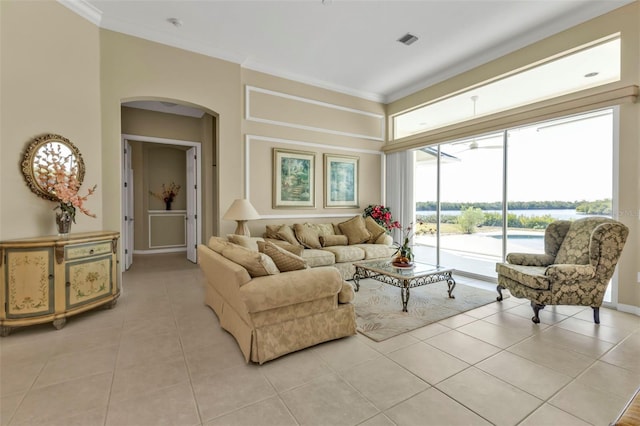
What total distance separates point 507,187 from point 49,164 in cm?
611

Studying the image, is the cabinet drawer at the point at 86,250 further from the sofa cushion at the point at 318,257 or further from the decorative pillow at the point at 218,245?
the sofa cushion at the point at 318,257

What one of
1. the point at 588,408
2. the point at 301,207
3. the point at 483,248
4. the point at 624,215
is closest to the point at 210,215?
the point at 301,207

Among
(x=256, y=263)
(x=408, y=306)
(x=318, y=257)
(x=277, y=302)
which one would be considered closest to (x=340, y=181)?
(x=318, y=257)

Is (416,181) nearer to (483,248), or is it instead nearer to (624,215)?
(483,248)

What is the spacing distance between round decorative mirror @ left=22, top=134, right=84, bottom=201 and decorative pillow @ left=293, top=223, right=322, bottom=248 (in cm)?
301

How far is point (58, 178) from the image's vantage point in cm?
322

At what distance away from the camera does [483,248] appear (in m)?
5.14

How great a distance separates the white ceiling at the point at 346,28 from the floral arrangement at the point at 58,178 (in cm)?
180

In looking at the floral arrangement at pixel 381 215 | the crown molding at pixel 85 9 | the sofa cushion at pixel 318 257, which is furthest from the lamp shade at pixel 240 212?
the crown molding at pixel 85 9

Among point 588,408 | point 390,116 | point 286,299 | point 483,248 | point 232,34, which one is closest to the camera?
point 588,408

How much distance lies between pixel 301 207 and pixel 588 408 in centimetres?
450

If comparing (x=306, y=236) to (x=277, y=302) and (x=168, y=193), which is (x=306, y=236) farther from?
(x=168, y=193)

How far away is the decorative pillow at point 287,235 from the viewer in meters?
4.79

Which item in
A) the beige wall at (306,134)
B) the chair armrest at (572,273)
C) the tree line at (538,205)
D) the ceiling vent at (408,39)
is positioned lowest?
the chair armrest at (572,273)
